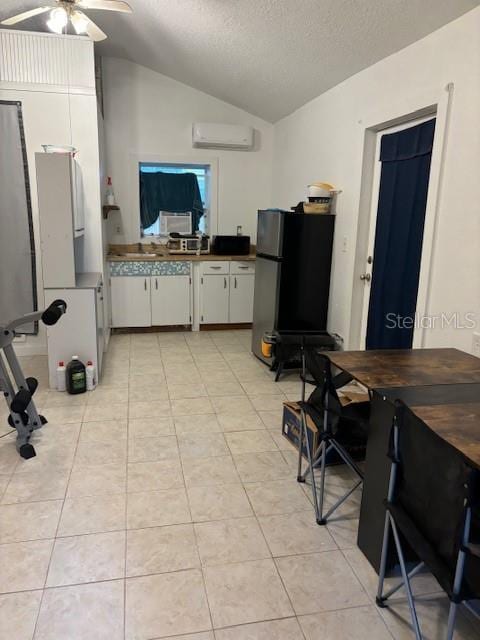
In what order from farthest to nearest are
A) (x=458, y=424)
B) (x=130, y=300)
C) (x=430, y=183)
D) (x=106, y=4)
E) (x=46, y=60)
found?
(x=130, y=300), (x=46, y=60), (x=106, y=4), (x=430, y=183), (x=458, y=424)

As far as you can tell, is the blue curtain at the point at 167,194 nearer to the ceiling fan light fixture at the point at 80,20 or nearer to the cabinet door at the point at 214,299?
the cabinet door at the point at 214,299

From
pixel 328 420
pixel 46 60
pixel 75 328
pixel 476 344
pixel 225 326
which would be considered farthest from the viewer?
pixel 225 326

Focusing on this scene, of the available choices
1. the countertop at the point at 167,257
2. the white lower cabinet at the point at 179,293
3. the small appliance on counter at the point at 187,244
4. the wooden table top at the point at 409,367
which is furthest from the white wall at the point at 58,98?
the wooden table top at the point at 409,367

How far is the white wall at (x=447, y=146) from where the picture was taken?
7.93ft

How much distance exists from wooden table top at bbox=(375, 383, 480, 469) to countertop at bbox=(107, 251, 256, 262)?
148 inches

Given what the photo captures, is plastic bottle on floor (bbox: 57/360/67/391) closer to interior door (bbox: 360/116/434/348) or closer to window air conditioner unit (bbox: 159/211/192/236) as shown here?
interior door (bbox: 360/116/434/348)

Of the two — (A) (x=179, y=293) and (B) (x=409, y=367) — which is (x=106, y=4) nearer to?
(B) (x=409, y=367)

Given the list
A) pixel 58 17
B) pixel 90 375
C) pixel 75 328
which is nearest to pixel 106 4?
pixel 58 17

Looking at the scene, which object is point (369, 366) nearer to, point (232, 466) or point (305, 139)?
point (232, 466)

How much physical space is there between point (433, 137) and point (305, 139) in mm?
2162

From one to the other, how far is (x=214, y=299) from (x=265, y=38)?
9.18 feet

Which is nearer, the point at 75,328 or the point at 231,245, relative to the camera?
the point at 75,328

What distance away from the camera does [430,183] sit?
272 centimetres

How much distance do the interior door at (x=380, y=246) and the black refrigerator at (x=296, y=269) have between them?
1.65 feet
